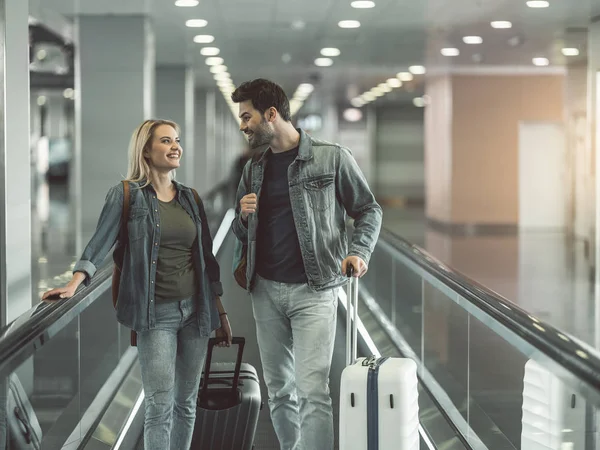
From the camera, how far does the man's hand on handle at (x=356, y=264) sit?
3684 millimetres

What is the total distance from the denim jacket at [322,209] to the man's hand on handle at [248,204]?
0.07 meters

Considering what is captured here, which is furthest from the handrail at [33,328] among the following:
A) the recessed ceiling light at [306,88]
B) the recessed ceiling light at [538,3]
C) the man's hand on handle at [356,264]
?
the recessed ceiling light at [306,88]

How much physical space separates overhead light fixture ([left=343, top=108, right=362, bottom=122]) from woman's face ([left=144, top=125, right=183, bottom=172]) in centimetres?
3725

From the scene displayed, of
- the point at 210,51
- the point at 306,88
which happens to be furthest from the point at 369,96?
the point at 210,51

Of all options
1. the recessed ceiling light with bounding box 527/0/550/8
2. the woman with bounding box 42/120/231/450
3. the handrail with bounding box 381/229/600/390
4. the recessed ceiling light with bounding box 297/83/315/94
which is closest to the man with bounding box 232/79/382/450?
the woman with bounding box 42/120/231/450

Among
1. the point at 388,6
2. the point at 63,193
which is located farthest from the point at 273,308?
the point at 63,193

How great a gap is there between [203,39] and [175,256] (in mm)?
13119

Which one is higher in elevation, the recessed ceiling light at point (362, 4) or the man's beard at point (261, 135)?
the recessed ceiling light at point (362, 4)

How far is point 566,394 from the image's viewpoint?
3.21m

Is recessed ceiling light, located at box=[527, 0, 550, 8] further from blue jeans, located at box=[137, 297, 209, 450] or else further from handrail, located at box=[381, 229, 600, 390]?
blue jeans, located at box=[137, 297, 209, 450]

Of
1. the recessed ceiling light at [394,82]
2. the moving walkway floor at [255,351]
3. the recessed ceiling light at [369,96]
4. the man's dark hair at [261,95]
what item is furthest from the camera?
the recessed ceiling light at [369,96]

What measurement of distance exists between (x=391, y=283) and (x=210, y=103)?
2328 centimetres

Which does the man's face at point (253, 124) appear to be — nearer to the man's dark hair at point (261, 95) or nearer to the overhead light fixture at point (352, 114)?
the man's dark hair at point (261, 95)

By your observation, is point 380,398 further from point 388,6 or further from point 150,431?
point 388,6
